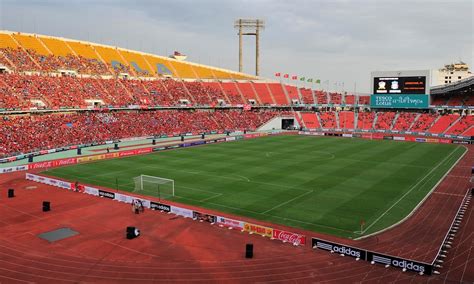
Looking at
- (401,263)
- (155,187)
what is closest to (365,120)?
(155,187)

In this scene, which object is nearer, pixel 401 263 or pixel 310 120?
pixel 401 263

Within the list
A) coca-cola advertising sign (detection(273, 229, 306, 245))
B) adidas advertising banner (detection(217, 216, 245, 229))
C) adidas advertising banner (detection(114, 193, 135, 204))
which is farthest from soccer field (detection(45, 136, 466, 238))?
adidas advertising banner (detection(114, 193, 135, 204))

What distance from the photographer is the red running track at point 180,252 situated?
1911 cm

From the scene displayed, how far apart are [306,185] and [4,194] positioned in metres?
28.1

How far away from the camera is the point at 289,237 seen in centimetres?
2331

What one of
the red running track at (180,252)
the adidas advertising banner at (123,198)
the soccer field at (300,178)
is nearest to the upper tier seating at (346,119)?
the soccer field at (300,178)

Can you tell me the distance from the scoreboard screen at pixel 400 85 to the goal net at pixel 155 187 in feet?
222

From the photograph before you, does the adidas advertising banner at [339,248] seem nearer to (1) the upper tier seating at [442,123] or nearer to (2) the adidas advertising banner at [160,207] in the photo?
(2) the adidas advertising banner at [160,207]

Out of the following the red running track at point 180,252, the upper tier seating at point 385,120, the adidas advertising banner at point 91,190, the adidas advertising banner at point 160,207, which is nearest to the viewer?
the red running track at point 180,252

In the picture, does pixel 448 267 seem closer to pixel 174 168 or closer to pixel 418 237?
pixel 418 237

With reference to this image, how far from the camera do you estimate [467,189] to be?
36.4m

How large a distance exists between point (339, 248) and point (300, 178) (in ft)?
62.5

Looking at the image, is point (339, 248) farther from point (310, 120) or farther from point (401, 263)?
point (310, 120)

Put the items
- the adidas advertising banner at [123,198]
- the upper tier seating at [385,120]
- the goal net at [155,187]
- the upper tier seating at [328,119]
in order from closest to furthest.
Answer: the adidas advertising banner at [123,198] → the goal net at [155,187] → the upper tier seating at [385,120] → the upper tier seating at [328,119]
